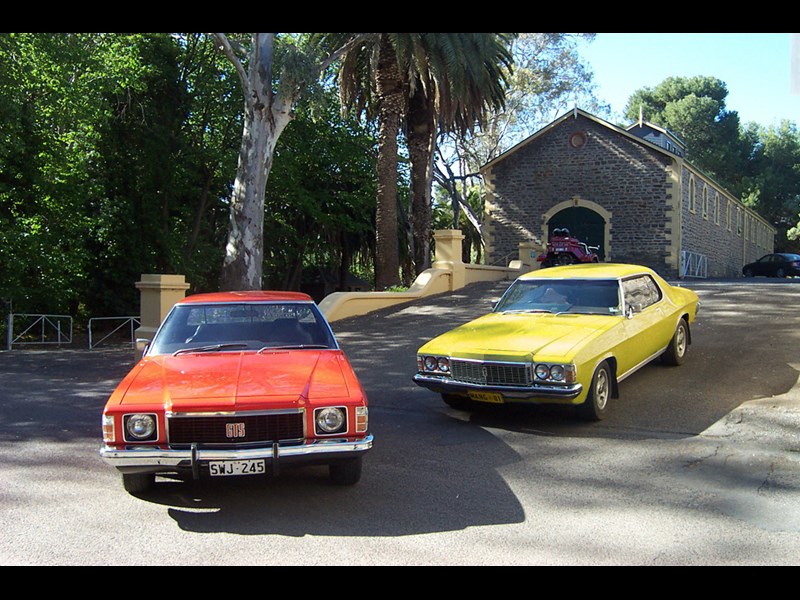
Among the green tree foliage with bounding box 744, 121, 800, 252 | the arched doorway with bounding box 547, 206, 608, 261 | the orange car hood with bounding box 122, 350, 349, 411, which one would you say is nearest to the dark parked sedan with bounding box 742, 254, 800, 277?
the arched doorway with bounding box 547, 206, 608, 261

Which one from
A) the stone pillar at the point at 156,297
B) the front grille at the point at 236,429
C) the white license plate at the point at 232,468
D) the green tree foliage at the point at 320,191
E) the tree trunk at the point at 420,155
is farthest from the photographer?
the green tree foliage at the point at 320,191

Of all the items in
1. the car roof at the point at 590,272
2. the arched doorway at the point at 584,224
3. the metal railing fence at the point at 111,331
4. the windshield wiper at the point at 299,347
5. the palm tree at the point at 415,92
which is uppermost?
the palm tree at the point at 415,92

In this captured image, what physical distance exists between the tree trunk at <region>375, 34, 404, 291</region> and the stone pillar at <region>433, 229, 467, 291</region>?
3.98 feet

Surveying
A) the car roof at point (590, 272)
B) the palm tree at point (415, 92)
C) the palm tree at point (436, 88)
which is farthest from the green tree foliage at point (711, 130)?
the car roof at point (590, 272)

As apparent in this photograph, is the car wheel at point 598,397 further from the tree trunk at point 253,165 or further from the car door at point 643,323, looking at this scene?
the tree trunk at point 253,165

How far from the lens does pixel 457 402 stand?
8.32m

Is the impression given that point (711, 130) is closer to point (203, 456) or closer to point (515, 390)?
point (515, 390)

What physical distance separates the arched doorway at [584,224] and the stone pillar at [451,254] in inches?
496

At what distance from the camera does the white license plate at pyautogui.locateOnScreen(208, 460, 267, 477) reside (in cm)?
500

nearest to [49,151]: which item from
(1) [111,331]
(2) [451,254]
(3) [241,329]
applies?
(1) [111,331]

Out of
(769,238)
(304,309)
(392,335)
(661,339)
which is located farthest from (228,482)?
(769,238)

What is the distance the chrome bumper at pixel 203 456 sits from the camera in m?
5.01

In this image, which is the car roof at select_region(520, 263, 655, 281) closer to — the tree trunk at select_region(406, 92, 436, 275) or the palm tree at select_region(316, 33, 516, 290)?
the palm tree at select_region(316, 33, 516, 290)

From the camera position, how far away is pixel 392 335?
14070 mm
